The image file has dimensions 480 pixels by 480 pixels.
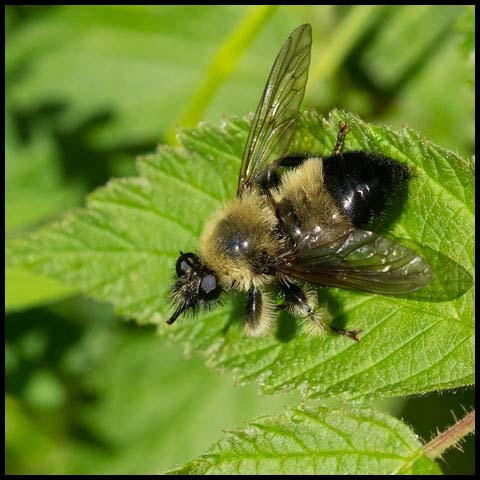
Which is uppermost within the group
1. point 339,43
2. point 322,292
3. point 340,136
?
point 339,43

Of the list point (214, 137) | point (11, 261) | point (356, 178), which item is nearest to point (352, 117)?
point (356, 178)

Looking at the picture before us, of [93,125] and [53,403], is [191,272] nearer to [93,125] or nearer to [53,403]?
[53,403]

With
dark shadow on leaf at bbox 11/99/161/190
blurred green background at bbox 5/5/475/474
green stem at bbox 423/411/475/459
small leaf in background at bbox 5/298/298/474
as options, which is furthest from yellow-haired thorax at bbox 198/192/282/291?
dark shadow on leaf at bbox 11/99/161/190

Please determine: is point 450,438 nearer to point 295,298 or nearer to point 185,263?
point 295,298

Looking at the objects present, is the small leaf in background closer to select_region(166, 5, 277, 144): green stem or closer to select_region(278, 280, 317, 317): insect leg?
select_region(166, 5, 277, 144): green stem

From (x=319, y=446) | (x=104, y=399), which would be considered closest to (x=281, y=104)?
(x=319, y=446)

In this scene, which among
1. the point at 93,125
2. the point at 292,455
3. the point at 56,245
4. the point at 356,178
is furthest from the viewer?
the point at 93,125

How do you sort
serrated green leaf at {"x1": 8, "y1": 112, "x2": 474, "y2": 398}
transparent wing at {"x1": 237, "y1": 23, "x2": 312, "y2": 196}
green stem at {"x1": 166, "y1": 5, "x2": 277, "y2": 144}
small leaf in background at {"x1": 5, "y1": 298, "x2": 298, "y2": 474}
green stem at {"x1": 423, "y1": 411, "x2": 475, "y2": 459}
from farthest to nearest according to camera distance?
small leaf in background at {"x1": 5, "y1": 298, "x2": 298, "y2": 474} < green stem at {"x1": 166, "y1": 5, "x2": 277, "y2": 144} < transparent wing at {"x1": 237, "y1": 23, "x2": 312, "y2": 196} < serrated green leaf at {"x1": 8, "y1": 112, "x2": 474, "y2": 398} < green stem at {"x1": 423, "y1": 411, "x2": 475, "y2": 459}
